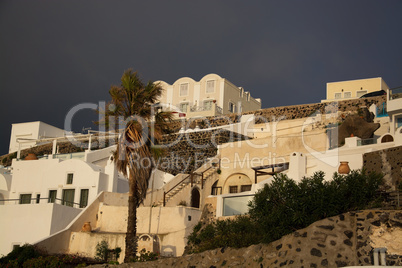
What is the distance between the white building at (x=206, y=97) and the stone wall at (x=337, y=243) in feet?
111

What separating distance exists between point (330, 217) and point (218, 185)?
17371 mm

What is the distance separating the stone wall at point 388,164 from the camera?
21656 millimetres

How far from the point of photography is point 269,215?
16594 millimetres

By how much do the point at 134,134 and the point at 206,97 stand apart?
31328 millimetres

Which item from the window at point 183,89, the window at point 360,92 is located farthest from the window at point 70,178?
the window at point 360,92

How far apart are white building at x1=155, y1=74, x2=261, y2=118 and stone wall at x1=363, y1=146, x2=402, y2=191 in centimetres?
2669

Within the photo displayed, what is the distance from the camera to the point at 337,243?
48.2 ft

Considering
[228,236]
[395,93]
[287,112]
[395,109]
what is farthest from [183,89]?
[228,236]

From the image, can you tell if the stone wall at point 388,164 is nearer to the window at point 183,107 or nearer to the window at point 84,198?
the window at point 84,198

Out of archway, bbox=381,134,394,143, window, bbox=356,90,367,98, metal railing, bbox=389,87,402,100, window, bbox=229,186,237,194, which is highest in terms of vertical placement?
window, bbox=356,90,367,98

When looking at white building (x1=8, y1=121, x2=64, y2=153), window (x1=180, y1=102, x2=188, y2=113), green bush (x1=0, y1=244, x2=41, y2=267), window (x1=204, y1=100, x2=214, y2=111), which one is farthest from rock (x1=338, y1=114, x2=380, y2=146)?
white building (x1=8, y1=121, x2=64, y2=153)

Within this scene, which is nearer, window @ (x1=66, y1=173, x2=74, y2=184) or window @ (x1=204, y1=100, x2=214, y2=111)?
window @ (x1=66, y1=173, x2=74, y2=184)

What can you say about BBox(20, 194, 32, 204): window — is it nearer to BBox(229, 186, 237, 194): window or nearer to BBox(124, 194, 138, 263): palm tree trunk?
BBox(229, 186, 237, 194): window

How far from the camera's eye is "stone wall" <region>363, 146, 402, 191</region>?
71.1ft
